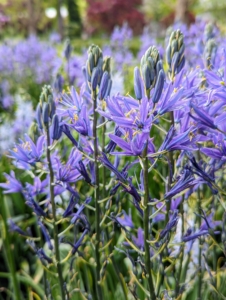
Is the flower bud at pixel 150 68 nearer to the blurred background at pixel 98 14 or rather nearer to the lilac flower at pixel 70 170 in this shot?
the lilac flower at pixel 70 170

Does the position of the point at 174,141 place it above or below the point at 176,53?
below

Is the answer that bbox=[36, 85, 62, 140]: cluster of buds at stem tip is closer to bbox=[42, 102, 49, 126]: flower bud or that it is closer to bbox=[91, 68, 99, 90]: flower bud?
bbox=[42, 102, 49, 126]: flower bud

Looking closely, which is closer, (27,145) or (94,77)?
(94,77)

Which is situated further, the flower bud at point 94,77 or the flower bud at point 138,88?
the flower bud at point 94,77

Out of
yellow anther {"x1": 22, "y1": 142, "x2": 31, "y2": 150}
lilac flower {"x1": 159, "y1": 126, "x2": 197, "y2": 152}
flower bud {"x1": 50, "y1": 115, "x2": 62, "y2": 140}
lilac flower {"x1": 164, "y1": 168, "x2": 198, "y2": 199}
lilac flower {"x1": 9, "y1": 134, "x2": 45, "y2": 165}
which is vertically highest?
flower bud {"x1": 50, "y1": 115, "x2": 62, "y2": 140}

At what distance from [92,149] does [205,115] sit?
43 cm

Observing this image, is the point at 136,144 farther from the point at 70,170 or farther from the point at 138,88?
the point at 70,170

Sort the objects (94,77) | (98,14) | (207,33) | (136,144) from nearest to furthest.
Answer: (136,144) < (94,77) < (207,33) < (98,14)

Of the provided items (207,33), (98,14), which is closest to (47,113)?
(207,33)

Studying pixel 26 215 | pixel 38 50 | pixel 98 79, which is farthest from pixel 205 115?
pixel 38 50

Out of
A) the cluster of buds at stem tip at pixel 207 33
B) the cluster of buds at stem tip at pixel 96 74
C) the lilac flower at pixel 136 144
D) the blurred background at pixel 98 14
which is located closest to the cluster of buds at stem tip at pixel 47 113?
the cluster of buds at stem tip at pixel 96 74

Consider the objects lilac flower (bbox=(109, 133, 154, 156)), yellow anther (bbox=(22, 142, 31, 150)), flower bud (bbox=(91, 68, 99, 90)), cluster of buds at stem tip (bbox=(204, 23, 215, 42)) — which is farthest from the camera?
cluster of buds at stem tip (bbox=(204, 23, 215, 42))

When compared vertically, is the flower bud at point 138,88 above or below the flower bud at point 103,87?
below

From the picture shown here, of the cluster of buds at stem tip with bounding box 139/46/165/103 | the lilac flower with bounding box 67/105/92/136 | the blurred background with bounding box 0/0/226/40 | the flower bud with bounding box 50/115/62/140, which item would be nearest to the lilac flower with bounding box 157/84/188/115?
the cluster of buds at stem tip with bounding box 139/46/165/103
